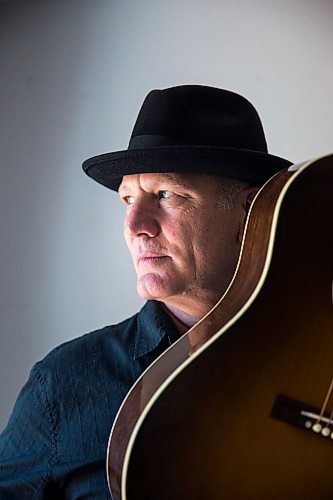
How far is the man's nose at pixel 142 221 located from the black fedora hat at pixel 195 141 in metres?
0.06

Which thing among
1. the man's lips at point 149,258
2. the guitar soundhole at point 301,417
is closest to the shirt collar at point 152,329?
the man's lips at point 149,258

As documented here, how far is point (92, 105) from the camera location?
59.9 inches

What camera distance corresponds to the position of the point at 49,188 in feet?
4.95

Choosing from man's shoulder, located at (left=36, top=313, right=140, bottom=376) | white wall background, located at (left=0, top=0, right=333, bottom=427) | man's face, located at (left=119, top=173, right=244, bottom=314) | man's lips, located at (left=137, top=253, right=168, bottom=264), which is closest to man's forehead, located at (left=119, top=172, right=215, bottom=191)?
man's face, located at (left=119, top=173, right=244, bottom=314)

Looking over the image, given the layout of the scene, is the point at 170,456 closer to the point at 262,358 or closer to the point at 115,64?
the point at 262,358

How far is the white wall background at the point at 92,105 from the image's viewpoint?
1.50 m

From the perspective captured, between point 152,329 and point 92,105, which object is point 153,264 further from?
point 92,105

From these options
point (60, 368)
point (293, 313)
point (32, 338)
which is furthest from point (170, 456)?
point (32, 338)

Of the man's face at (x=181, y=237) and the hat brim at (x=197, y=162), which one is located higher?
the hat brim at (x=197, y=162)

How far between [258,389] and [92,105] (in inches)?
38.6

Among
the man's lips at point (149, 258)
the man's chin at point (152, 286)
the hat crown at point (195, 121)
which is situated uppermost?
the hat crown at point (195, 121)

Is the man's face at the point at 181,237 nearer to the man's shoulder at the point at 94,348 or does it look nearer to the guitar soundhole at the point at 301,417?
the man's shoulder at the point at 94,348

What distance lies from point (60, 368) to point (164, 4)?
0.90 meters

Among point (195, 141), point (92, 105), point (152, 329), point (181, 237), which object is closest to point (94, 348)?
point (152, 329)
